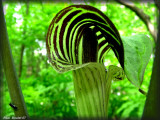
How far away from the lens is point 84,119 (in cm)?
48

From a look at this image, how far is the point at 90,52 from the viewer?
0.52 metres

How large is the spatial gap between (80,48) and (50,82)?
5.96 ft

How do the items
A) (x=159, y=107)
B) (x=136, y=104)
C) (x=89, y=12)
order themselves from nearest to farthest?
(x=159, y=107) < (x=89, y=12) < (x=136, y=104)

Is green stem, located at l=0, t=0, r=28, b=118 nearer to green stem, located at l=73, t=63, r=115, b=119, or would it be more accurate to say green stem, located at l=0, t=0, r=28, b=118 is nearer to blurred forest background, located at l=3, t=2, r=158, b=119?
green stem, located at l=73, t=63, r=115, b=119

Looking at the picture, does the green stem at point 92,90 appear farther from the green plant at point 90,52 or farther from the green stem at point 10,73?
the green stem at point 10,73

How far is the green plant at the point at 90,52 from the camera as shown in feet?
1.17

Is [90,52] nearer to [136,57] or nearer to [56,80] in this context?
[136,57]

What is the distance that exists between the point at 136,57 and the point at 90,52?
19cm

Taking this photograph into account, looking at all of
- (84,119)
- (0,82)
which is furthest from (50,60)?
(0,82)

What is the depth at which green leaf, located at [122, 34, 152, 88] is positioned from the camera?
12.7 inches

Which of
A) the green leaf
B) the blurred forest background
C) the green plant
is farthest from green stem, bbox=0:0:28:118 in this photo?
the blurred forest background

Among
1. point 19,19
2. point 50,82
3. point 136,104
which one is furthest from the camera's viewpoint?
point 50,82

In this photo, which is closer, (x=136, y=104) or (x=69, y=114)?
(x=136, y=104)

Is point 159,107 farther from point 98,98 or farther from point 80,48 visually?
point 80,48
